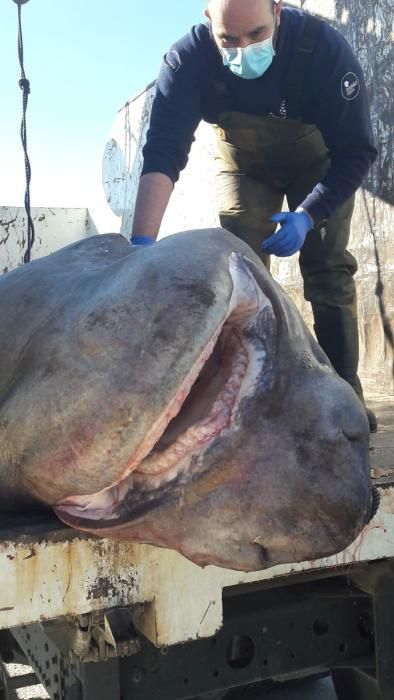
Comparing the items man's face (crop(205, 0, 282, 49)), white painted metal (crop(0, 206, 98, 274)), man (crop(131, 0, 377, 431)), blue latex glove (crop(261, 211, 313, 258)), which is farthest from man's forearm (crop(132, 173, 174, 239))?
white painted metal (crop(0, 206, 98, 274))

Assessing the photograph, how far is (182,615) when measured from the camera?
1704mm

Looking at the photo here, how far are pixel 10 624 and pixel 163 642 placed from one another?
1.20ft

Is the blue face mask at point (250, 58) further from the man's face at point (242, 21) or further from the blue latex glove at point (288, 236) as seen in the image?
the blue latex glove at point (288, 236)

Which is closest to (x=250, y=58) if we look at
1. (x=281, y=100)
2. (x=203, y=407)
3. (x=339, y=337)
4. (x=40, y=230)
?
(x=281, y=100)

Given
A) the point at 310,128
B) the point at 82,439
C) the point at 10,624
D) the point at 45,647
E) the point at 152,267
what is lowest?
the point at 45,647

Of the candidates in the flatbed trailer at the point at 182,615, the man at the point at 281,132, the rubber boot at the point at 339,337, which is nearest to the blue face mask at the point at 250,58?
the man at the point at 281,132

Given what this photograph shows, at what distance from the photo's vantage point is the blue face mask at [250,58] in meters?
3.01

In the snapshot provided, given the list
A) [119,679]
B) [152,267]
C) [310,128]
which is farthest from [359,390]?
[152,267]

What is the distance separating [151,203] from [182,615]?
190 centimetres

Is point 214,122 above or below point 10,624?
above

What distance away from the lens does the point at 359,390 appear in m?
2.96

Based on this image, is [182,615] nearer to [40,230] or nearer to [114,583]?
[114,583]

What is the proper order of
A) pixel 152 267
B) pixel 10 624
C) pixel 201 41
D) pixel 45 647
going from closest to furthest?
pixel 152 267 < pixel 10 624 < pixel 45 647 < pixel 201 41

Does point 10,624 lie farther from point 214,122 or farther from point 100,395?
point 214,122
